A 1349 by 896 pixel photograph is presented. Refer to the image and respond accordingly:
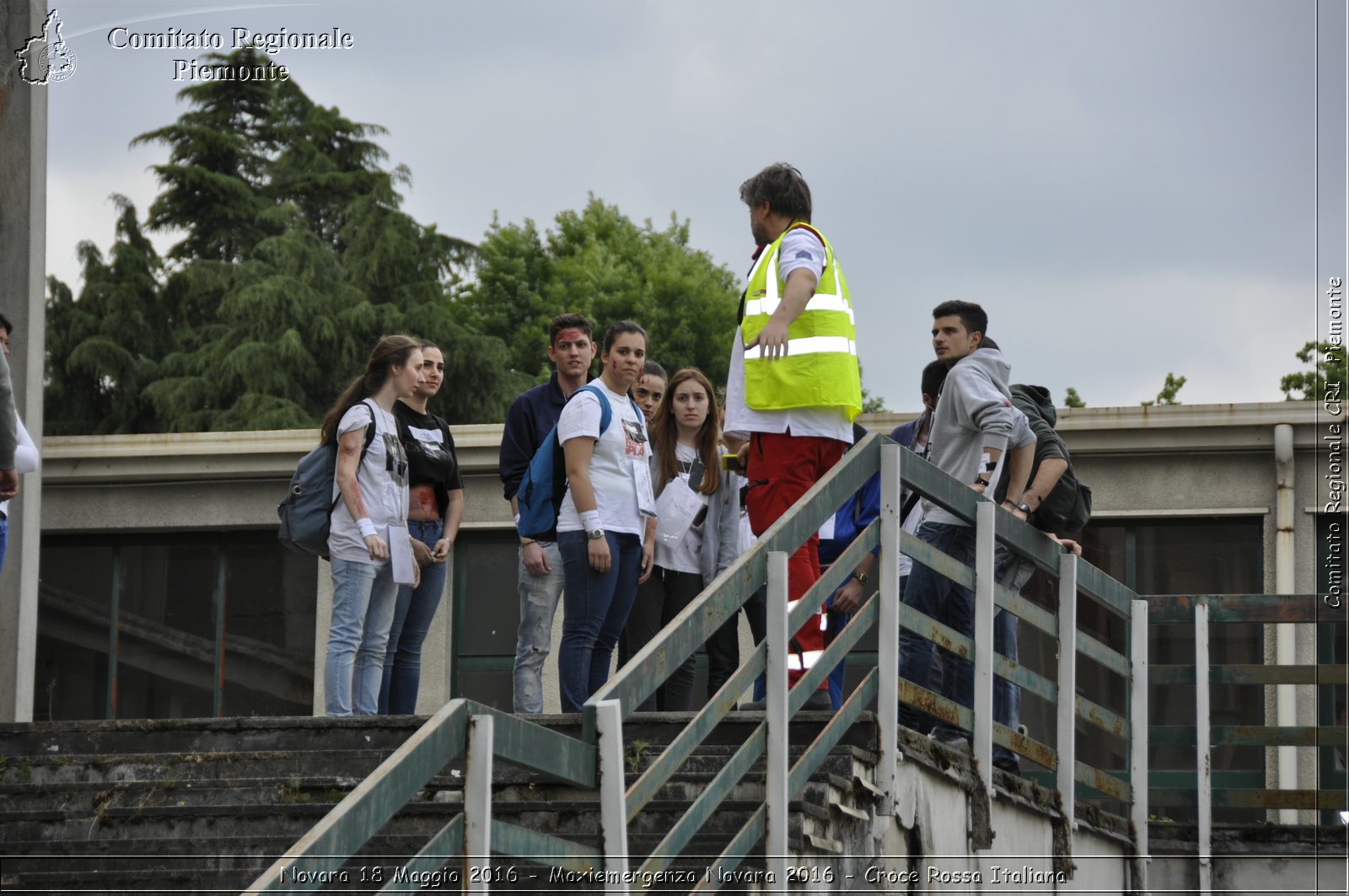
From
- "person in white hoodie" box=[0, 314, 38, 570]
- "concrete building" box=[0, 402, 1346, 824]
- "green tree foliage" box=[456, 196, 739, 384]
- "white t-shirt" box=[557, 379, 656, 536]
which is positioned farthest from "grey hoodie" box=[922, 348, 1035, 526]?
"green tree foliage" box=[456, 196, 739, 384]

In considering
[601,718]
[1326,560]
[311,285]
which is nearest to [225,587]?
[1326,560]

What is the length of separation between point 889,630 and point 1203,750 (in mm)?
2851

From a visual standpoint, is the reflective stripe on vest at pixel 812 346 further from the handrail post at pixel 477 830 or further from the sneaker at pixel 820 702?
the handrail post at pixel 477 830

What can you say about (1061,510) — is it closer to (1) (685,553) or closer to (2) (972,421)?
(2) (972,421)

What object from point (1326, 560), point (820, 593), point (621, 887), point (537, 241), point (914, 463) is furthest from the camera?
point (537, 241)

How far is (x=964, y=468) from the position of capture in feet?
22.8

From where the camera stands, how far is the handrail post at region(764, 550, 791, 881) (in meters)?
4.86

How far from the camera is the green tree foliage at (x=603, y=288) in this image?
37.6m

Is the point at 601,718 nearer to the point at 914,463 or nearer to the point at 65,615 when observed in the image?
the point at 914,463

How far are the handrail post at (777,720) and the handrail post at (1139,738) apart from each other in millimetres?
3188

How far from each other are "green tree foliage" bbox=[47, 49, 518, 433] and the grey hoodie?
2622 centimetres

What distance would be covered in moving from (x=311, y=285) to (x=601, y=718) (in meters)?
32.8

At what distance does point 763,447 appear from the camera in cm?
681

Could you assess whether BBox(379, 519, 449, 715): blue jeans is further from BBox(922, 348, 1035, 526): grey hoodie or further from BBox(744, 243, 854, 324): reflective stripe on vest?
BBox(922, 348, 1035, 526): grey hoodie
